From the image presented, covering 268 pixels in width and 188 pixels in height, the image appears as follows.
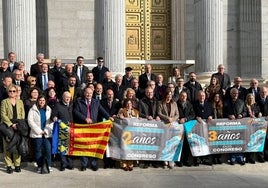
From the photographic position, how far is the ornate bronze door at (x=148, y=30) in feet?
62.1

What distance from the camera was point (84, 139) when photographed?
10562 millimetres

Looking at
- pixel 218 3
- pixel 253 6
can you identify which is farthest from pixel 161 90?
pixel 253 6

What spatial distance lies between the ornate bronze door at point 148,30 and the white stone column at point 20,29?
543 centimetres

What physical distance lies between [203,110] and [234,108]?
32.0 inches

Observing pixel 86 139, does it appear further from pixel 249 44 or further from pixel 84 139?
pixel 249 44

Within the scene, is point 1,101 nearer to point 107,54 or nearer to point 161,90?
point 161,90

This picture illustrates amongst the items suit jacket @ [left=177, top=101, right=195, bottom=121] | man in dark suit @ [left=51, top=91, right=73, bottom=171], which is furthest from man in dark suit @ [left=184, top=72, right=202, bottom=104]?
man in dark suit @ [left=51, top=91, right=73, bottom=171]

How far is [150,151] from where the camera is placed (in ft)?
35.7

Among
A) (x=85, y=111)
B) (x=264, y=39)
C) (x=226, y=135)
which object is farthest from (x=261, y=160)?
(x=264, y=39)

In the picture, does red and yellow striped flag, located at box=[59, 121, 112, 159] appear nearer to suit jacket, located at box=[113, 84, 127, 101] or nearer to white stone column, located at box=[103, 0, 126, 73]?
suit jacket, located at box=[113, 84, 127, 101]

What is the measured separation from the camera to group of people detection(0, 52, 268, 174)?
1016 centimetres

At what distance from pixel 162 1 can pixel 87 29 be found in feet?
11.4

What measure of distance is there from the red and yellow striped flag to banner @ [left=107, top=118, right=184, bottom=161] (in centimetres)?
22

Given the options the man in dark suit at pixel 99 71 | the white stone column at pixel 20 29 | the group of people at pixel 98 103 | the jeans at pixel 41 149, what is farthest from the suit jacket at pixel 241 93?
the white stone column at pixel 20 29
